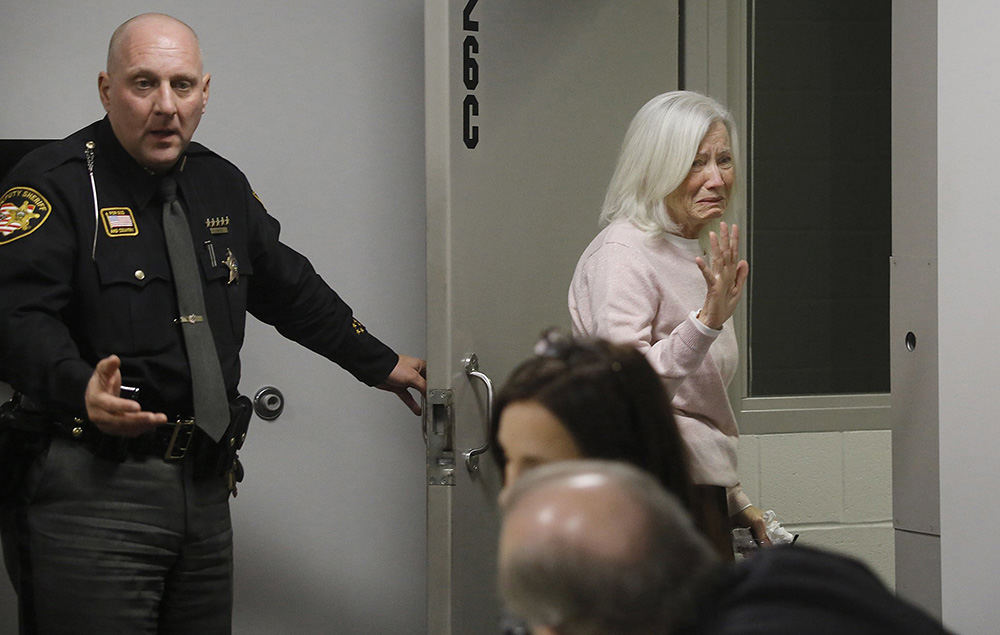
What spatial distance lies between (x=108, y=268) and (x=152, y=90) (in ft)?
1.11

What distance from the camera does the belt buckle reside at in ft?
6.55

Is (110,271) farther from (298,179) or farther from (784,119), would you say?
(784,119)

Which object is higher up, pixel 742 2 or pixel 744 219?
pixel 742 2

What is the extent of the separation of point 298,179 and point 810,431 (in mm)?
1462

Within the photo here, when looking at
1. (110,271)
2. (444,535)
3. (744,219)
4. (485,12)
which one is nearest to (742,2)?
(744,219)

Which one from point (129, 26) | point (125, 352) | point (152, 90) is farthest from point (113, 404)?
point (129, 26)

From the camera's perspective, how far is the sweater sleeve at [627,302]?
1800 mm

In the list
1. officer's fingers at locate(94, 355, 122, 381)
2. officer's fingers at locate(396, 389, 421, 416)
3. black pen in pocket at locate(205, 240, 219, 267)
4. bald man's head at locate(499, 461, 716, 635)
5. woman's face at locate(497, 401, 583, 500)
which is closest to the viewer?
bald man's head at locate(499, 461, 716, 635)

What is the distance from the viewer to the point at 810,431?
285 cm

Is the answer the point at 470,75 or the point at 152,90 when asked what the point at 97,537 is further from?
the point at 470,75

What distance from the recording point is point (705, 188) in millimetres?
1963

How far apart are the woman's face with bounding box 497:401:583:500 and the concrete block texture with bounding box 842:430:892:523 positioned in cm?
227

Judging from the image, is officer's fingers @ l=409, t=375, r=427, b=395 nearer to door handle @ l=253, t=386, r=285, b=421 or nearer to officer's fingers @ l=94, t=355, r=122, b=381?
door handle @ l=253, t=386, r=285, b=421

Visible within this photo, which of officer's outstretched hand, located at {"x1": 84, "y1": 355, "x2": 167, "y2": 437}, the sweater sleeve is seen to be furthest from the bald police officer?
the sweater sleeve
